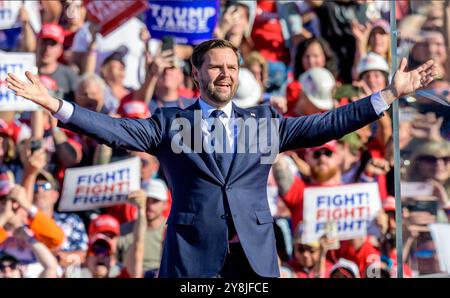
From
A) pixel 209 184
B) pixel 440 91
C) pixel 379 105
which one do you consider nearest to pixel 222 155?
pixel 209 184

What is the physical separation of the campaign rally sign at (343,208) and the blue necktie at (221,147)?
12.7ft

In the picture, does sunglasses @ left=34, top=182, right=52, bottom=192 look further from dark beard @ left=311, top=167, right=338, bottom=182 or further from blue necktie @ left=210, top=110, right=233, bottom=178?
blue necktie @ left=210, top=110, right=233, bottom=178

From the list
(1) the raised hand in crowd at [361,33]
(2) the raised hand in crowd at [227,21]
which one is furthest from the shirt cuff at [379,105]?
(1) the raised hand in crowd at [361,33]

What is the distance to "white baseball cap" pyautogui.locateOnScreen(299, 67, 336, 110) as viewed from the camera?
327 inches

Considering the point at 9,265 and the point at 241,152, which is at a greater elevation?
the point at 241,152

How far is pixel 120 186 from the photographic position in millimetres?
8039

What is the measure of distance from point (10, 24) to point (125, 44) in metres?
0.91

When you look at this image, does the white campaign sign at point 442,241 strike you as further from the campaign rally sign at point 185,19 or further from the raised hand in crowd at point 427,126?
the campaign rally sign at point 185,19

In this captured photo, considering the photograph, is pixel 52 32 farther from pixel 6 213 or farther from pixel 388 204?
pixel 388 204

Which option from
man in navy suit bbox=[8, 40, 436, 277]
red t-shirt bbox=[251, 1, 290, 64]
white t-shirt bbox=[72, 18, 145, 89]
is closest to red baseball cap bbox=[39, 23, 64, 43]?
white t-shirt bbox=[72, 18, 145, 89]

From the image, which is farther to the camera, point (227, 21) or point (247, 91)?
point (227, 21)

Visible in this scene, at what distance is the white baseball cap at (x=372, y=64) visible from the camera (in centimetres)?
838

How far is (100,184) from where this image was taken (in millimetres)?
8062
